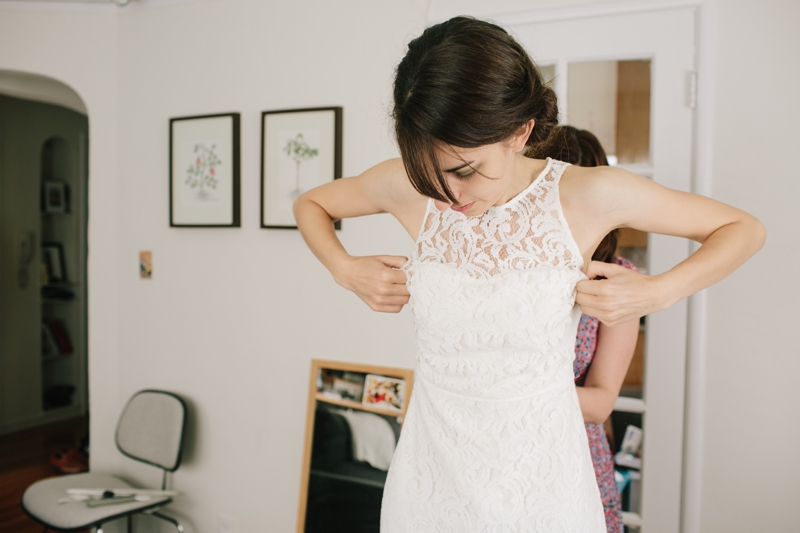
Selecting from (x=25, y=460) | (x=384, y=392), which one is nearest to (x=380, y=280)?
(x=384, y=392)

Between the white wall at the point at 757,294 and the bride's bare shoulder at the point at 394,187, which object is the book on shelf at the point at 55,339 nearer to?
the bride's bare shoulder at the point at 394,187

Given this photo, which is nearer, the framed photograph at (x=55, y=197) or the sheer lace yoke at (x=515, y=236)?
the sheer lace yoke at (x=515, y=236)

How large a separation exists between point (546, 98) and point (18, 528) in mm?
3514

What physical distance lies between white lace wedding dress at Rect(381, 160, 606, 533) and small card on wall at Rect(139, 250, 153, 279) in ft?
6.77

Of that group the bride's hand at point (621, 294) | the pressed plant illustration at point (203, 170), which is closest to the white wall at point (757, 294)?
the bride's hand at point (621, 294)

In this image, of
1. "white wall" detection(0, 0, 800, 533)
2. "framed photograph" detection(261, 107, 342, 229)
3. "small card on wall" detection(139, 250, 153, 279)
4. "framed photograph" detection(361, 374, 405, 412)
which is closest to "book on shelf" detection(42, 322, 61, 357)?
"white wall" detection(0, 0, 800, 533)

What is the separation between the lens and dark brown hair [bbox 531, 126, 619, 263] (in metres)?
1.33

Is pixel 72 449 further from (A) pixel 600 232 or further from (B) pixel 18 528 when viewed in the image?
(A) pixel 600 232

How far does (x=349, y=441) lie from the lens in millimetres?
2254

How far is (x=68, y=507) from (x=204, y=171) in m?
1.52

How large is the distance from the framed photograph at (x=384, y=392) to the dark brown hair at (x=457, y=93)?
1.43m

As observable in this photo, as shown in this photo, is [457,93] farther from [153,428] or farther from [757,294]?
[153,428]

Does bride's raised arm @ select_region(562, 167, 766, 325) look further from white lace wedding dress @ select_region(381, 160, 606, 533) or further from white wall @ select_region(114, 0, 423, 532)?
white wall @ select_region(114, 0, 423, 532)

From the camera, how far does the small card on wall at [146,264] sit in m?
2.73
